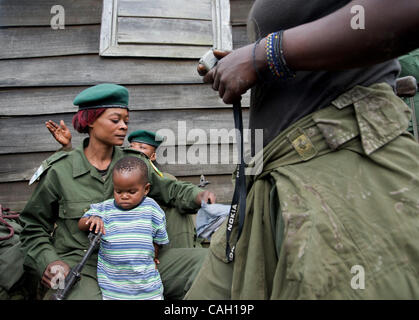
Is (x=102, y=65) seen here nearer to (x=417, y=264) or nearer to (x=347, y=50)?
(x=347, y=50)

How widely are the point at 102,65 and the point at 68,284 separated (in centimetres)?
223

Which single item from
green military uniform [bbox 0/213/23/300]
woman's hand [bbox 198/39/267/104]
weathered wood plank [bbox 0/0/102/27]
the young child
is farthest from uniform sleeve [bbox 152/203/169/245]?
weathered wood plank [bbox 0/0/102/27]

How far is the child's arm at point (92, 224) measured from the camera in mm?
2031

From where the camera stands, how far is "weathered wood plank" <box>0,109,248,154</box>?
3.28 m

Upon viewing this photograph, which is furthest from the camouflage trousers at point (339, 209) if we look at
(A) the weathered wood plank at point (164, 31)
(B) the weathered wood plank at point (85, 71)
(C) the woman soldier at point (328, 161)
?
(A) the weathered wood plank at point (164, 31)

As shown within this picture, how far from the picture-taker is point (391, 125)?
90 cm

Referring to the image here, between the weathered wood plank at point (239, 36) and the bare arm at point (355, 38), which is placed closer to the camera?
the bare arm at point (355, 38)

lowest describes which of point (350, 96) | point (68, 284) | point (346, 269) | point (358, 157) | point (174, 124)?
point (68, 284)

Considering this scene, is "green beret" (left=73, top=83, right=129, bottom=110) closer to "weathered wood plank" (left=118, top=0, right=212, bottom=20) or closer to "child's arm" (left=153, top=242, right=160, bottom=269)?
"child's arm" (left=153, top=242, right=160, bottom=269)

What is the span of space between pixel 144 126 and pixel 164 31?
98 centimetres

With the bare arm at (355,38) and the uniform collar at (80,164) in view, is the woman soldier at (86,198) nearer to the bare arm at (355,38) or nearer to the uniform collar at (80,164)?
the uniform collar at (80,164)

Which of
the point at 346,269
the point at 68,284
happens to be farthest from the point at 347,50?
the point at 68,284

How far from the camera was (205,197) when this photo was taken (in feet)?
7.79

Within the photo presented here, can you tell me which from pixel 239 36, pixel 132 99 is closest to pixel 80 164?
pixel 132 99
